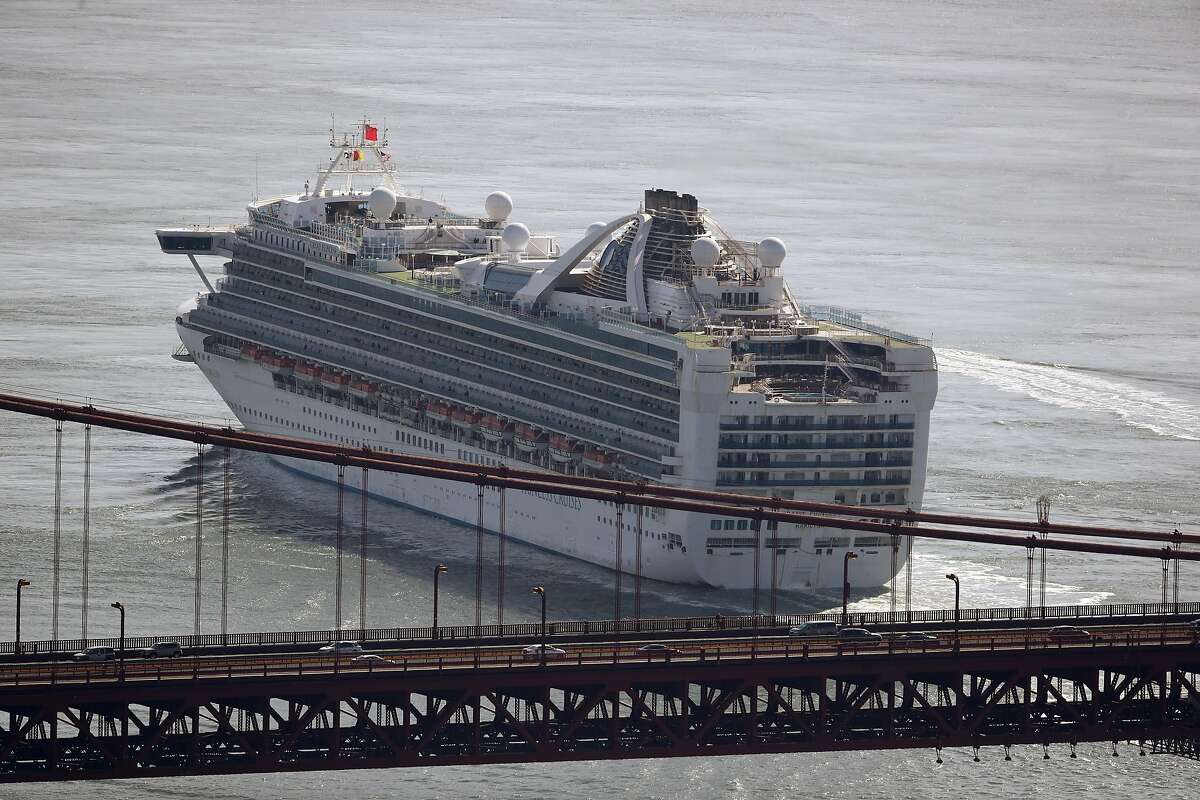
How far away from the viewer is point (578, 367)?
6981cm

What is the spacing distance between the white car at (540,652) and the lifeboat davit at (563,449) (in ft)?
66.7

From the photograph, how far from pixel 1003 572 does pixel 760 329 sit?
801 centimetres

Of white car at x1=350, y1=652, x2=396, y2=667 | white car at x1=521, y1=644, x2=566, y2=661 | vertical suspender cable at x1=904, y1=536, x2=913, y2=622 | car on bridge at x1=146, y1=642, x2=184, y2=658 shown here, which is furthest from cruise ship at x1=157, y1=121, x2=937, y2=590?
car on bridge at x1=146, y1=642, x2=184, y2=658

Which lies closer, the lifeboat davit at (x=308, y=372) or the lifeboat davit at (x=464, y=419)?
the lifeboat davit at (x=464, y=419)

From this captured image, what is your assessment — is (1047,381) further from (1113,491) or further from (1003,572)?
(1003,572)

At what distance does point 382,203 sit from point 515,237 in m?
5.14

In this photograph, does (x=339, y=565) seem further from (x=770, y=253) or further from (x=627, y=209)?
(x=627, y=209)

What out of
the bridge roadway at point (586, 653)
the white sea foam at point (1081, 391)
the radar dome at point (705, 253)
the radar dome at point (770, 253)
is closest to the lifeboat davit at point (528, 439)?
the radar dome at point (705, 253)

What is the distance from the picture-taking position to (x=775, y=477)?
211 ft

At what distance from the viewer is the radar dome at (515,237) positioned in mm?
77438

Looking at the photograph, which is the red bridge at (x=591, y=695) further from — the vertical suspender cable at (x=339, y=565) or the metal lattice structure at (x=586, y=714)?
the vertical suspender cable at (x=339, y=565)

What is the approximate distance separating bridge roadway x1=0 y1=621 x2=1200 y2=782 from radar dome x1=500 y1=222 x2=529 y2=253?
28312 millimetres

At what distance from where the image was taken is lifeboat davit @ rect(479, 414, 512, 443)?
2793 inches

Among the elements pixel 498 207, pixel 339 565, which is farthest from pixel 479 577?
pixel 498 207
